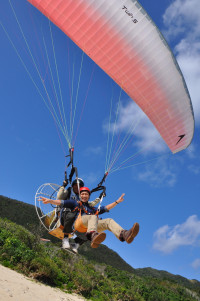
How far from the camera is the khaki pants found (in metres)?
4.96

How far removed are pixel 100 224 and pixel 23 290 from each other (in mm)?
6104

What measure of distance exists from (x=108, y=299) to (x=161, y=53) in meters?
12.4

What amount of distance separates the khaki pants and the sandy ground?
5058 millimetres

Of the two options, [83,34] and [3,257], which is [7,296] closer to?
[3,257]

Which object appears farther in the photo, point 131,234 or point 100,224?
point 100,224

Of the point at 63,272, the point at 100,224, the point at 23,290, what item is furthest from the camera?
the point at 63,272

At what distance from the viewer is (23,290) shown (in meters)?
9.38

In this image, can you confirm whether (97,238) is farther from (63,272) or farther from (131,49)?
(63,272)

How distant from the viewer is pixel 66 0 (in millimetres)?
6891

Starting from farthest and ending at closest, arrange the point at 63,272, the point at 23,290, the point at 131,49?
the point at 63,272 → the point at 23,290 → the point at 131,49

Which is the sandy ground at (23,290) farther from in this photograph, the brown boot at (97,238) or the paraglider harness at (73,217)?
the brown boot at (97,238)

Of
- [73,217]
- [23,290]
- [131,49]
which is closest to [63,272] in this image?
[23,290]

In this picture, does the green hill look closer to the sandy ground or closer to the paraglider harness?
the sandy ground

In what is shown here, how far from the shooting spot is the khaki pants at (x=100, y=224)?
4.96 metres
